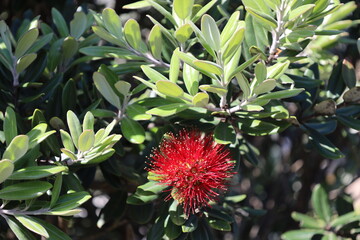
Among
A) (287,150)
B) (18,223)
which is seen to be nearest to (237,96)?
(18,223)

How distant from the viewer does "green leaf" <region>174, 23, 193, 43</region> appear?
1182 mm

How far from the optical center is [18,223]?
1198 millimetres

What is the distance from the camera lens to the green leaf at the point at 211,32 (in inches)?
42.3

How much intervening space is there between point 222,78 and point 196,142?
0.67 ft

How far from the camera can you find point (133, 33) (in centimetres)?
128

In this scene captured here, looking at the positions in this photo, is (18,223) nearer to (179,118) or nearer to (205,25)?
(179,118)

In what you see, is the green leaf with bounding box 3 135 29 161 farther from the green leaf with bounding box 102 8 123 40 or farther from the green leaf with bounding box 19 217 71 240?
the green leaf with bounding box 102 8 123 40

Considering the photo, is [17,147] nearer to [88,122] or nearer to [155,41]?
[88,122]

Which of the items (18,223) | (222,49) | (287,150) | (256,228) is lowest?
(256,228)

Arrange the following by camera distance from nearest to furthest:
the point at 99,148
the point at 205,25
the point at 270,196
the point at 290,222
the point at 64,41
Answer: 1. the point at 205,25
2. the point at 99,148
3. the point at 64,41
4. the point at 290,222
5. the point at 270,196

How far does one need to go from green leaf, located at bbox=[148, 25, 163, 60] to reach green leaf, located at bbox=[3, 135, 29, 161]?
15.8 inches

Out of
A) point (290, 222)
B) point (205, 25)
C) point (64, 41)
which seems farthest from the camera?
point (290, 222)

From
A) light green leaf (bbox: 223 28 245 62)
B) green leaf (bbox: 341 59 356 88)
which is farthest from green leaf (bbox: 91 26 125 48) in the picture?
green leaf (bbox: 341 59 356 88)

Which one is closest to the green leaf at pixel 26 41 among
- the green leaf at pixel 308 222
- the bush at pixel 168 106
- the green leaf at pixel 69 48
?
the bush at pixel 168 106
